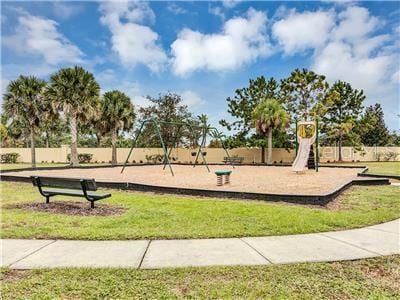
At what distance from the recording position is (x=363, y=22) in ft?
40.7

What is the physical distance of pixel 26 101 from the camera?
22234mm

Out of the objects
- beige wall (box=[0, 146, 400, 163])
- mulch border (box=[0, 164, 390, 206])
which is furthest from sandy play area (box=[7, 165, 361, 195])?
beige wall (box=[0, 146, 400, 163])

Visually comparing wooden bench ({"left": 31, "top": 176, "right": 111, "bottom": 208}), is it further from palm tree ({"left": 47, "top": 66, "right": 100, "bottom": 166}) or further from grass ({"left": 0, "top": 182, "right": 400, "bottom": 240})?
palm tree ({"left": 47, "top": 66, "right": 100, "bottom": 166})

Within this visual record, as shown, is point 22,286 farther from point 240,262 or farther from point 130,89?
point 130,89

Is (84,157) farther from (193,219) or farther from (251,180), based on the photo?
(193,219)

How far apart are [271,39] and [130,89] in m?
18.2

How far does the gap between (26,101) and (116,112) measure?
7.07 metres

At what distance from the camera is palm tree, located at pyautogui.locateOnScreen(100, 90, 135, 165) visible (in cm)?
2731

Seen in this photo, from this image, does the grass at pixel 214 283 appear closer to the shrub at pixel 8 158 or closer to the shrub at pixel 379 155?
the shrub at pixel 8 158

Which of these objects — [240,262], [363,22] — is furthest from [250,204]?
[363,22]

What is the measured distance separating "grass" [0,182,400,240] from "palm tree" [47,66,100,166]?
1536cm

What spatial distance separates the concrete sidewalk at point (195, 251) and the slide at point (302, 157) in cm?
1260

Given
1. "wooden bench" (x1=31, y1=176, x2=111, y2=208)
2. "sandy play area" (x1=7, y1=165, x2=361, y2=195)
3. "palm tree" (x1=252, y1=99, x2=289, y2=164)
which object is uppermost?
"palm tree" (x1=252, y1=99, x2=289, y2=164)

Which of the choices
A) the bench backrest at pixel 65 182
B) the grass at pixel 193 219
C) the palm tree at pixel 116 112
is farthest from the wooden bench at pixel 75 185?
the palm tree at pixel 116 112
